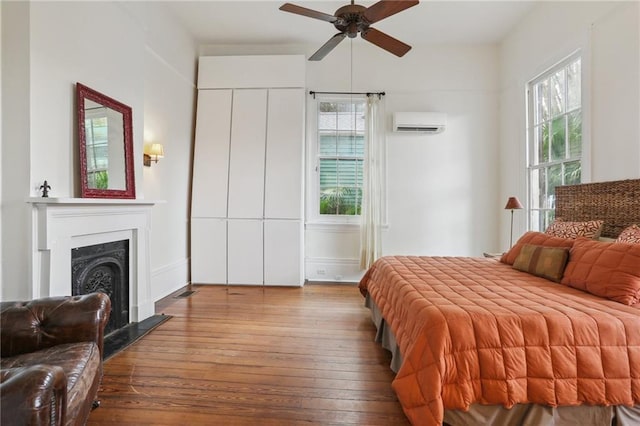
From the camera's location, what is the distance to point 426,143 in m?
4.56

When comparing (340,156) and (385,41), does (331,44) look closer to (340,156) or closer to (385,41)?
(385,41)

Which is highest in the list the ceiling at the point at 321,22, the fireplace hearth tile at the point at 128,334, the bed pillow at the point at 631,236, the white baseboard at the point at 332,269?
the ceiling at the point at 321,22

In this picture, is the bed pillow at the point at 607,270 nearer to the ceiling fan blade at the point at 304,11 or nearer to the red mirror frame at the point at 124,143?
the ceiling fan blade at the point at 304,11

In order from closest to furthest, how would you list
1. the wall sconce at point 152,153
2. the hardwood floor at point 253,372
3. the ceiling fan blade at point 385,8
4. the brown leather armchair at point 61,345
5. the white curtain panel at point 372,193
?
the brown leather armchair at point 61,345, the hardwood floor at point 253,372, the ceiling fan blade at point 385,8, the wall sconce at point 152,153, the white curtain panel at point 372,193

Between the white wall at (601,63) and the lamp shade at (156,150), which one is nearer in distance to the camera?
the white wall at (601,63)

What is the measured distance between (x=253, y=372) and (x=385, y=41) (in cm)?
287

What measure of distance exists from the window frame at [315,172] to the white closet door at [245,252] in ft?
2.73

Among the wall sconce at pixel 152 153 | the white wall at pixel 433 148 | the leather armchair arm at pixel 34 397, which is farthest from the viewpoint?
the white wall at pixel 433 148

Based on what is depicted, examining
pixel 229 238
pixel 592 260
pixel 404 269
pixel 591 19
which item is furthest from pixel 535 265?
pixel 229 238

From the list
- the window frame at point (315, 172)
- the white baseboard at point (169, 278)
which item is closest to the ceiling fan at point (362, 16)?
the window frame at point (315, 172)

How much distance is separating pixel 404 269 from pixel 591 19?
2.94 meters

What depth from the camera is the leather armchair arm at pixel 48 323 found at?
1483 mm

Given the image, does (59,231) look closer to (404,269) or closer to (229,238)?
(229,238)

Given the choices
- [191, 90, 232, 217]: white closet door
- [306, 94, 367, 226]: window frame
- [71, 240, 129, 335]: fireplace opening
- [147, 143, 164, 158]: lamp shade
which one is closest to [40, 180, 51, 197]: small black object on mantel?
[71, 240, 129, 335]: fireplace opening
